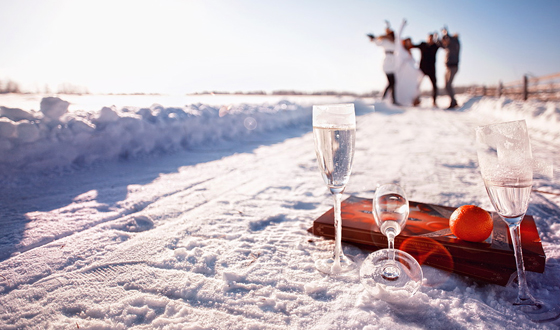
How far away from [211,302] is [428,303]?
31.5 inches

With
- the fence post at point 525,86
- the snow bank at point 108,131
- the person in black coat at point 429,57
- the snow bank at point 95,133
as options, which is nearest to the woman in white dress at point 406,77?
the person in black coat at point 429,57

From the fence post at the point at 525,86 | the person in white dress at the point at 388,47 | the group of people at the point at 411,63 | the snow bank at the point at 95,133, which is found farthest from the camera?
the person in white dress at the point at 388,47

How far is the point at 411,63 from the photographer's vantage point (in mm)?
15250

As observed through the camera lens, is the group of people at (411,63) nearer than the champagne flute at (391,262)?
No

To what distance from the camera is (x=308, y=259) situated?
54.2 inches

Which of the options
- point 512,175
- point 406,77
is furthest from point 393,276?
point 406,77

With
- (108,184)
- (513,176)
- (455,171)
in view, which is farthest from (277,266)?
(455,171)

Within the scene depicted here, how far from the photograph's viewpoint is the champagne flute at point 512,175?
91cm

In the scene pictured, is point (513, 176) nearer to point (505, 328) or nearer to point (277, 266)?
point (505, 328)

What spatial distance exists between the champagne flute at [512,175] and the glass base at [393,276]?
34 cm

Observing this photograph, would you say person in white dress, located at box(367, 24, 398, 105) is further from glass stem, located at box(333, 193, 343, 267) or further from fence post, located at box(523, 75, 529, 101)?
glass stem, located at box(333, 193, 343, 267)

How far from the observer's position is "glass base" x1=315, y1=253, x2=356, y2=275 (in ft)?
4.05

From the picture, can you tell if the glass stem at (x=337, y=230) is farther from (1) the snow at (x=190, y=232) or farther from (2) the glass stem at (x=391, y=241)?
(2) the glass stem at (x=391, y=241)

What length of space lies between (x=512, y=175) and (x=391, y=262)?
19.6 inches
